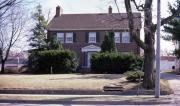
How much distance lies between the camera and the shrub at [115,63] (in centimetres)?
4706

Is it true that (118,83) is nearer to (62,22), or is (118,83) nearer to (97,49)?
(97,49)

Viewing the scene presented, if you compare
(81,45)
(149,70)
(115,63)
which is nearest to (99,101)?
(149,70)

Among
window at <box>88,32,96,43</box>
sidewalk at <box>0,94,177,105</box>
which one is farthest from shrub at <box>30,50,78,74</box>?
sidewalk at <box>0,94,177,105</box>

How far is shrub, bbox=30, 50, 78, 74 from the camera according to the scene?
50688mm

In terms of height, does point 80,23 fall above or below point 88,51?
above

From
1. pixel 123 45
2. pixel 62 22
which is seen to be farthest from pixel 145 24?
pixel 62 22

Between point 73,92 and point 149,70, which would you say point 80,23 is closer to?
point 149,70

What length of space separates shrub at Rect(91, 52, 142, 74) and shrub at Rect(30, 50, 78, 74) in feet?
10.4

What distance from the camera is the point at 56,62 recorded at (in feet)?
167

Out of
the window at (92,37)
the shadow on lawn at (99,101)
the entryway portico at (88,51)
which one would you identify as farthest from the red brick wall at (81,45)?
the shadow on lawn at (99,101)

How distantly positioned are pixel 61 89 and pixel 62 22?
1561 inches

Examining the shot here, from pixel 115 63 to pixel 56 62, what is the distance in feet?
23.9

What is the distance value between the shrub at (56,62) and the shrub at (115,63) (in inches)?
124

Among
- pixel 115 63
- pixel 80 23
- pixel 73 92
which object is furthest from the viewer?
pixel 80 23
